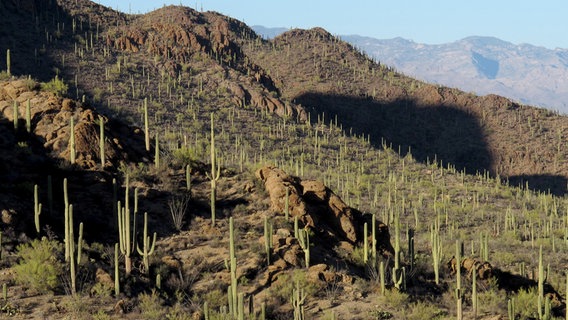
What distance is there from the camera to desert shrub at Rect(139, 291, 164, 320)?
14844mm

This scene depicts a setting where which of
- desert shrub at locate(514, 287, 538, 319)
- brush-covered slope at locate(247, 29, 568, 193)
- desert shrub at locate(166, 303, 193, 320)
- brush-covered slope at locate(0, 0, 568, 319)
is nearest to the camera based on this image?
desert shrub at locate(166, 303, 193, 320)

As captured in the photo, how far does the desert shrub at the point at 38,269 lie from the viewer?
50.0 ft

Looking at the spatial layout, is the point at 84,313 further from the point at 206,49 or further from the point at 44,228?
the point at 206,49

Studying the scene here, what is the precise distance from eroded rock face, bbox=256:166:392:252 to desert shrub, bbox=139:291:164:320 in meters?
6.48

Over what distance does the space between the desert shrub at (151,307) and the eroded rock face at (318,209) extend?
6481mm

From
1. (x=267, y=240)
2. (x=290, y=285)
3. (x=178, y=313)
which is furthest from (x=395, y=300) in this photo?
(x=178, y=313)

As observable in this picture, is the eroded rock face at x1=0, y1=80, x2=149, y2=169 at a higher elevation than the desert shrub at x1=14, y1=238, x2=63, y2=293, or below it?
higher

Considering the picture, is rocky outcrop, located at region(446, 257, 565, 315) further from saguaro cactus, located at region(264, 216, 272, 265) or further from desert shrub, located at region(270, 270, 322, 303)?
saguaro cactus, located at region(264, 216, 272, 265)

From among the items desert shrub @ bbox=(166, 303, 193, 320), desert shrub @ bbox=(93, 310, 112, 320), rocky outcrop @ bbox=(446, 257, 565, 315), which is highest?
desert shrub @ bbox=(93, 310, 112, 320)

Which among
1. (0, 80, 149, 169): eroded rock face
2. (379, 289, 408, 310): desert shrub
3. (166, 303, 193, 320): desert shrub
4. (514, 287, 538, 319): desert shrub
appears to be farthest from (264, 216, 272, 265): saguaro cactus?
(514, 287, 538, 319): desert shrub

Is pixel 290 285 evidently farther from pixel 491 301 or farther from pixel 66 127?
pixel 66 127

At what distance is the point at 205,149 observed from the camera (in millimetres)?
48188

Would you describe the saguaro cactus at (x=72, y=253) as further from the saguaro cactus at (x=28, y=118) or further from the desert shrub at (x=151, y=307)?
the saguaro cactus at (x=28, y=118)

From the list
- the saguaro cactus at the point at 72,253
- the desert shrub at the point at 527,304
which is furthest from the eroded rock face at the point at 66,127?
the desert shrub at the point at 527,304
